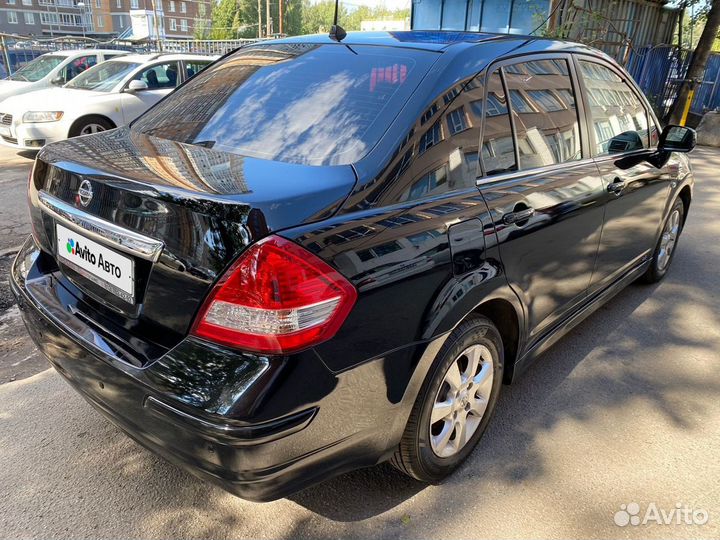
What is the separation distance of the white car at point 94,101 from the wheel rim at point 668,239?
24.7 ft

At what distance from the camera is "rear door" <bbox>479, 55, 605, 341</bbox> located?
2.32 m

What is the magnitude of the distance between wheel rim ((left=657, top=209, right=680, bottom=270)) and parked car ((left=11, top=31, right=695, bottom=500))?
5.58ft

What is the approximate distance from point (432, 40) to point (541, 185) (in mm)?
813

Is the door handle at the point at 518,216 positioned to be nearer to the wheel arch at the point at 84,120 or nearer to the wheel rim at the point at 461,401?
the wheel rim at the point at 461,401

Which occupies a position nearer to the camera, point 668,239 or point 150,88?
point 668,239

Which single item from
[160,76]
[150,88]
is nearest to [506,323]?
[150,88]

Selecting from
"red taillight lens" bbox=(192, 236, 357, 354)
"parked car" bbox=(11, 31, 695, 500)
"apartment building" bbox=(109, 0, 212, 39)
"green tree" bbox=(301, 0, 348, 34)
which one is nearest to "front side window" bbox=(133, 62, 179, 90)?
"parked car" bbox=(11, 31, 695, 500)

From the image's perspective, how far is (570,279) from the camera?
287 cm

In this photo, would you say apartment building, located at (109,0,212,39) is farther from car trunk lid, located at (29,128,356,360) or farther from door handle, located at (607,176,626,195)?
car trunk lid, located at (29,128,356,360)

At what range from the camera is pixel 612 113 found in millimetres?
3289

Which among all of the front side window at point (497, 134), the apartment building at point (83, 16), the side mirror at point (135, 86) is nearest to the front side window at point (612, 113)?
the front side window at point (497, 134)

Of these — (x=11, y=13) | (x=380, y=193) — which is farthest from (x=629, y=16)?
(x=11, y=13)

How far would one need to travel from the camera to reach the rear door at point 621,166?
3.07 meters

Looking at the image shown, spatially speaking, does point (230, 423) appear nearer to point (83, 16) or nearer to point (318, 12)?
point (83, 16)
